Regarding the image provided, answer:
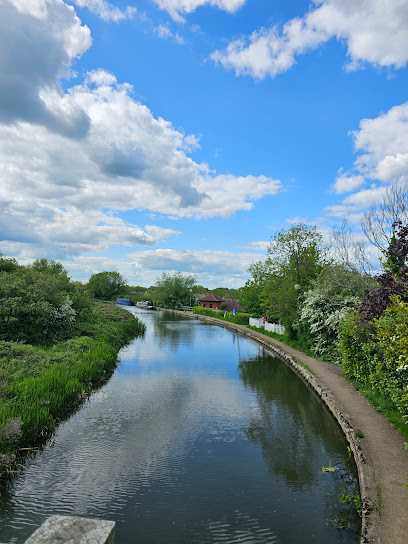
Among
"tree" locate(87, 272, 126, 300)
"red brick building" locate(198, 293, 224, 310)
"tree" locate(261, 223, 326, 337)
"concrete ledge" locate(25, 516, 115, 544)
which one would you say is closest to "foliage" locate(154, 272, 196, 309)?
"red brick building" locate(198, 293, 224, 310)

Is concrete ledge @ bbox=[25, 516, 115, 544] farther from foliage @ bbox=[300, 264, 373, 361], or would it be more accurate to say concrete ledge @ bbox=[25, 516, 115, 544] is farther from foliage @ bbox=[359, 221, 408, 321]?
foliage @ bbox=[300, 264, 373, 361]

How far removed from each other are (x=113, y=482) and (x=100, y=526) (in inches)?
242

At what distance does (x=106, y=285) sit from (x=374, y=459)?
11094cm

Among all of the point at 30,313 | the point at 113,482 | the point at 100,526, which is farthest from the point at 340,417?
the point at 30,313

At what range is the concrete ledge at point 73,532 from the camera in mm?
1836

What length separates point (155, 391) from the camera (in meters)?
14.1

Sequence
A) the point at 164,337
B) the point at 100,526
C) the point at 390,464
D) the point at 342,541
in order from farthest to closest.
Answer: the point at 164,337
the point at 390,464
the point at 342,541
the point at 100,526

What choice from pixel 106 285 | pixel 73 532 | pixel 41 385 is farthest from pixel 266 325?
pixel 106 285

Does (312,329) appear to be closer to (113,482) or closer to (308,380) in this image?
(308,380)

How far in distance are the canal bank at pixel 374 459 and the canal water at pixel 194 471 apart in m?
0.47

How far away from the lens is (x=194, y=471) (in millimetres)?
7895

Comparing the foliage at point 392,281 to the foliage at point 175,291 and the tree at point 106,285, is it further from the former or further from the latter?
the tree at point 106,285

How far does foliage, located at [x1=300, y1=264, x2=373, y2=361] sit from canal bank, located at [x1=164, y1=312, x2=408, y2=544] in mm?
4398

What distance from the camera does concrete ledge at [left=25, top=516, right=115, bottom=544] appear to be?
6.02 feet
